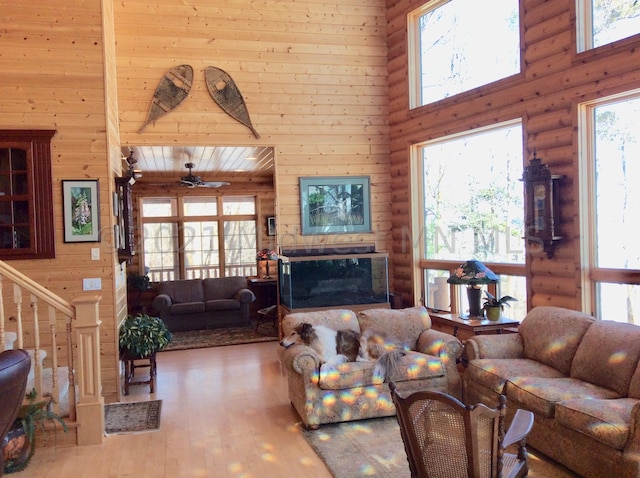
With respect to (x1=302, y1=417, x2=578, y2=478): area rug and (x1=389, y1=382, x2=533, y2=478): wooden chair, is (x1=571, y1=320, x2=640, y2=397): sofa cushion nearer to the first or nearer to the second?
(x1=302, y1=417, x2=578, y2=478): area rug

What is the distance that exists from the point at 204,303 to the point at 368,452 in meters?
5.74

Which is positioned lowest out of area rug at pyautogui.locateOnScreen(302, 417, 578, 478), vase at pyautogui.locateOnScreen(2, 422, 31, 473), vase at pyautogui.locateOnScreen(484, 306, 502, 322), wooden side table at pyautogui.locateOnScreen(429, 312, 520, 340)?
area rug at pyautogui.locateOnScreen(302, 417, 578, 478)

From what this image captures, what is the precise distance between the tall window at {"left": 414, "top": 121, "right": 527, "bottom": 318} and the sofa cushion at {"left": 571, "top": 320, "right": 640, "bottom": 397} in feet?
4.90

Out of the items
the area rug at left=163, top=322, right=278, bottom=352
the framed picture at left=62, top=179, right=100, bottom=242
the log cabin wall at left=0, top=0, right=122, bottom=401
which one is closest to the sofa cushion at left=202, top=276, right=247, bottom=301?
the area rug at left=163, top=322, right=278, bottom=352

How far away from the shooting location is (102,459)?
12.3 ft

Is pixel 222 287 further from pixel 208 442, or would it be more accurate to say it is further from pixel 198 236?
pixel 208 442

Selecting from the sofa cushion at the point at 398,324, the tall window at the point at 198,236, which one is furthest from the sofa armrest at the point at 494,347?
the tall window at the point at 198,236

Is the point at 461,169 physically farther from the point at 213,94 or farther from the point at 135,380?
the point at 135,380

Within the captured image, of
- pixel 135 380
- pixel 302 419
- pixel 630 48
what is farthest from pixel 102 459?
pixel 630 48

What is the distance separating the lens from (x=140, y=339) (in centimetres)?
529

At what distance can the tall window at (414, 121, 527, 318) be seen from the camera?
214 inches

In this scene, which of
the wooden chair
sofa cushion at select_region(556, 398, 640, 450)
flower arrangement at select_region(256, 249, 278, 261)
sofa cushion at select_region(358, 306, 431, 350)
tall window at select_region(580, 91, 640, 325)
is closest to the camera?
the wooden chair


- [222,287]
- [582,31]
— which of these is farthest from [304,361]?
[222,287]

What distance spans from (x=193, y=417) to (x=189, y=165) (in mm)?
4773
